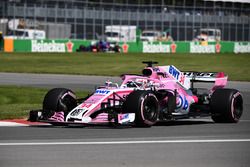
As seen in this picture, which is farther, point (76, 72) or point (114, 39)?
point (114, 39)

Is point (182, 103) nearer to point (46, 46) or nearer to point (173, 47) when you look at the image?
point (46, 46)

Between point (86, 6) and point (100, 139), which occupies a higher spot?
point (86, 6)

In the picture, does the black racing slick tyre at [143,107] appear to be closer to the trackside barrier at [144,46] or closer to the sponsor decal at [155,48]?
the trackside barrier at [144,46]

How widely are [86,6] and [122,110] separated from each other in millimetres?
57359

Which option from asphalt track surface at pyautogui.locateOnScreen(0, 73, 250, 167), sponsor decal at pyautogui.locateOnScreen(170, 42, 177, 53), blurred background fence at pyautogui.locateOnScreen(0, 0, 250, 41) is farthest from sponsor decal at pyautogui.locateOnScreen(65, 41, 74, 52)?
asphalt track surface at pyautogui.locateOnScreen(0, 73, 250, 167)

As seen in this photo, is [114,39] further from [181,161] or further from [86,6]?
[181,161]

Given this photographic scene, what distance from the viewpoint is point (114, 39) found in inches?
2958

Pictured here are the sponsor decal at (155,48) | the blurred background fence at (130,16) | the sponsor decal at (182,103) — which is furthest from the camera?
the blurred background fence at (130,16)

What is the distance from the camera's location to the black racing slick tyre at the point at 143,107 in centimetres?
1435

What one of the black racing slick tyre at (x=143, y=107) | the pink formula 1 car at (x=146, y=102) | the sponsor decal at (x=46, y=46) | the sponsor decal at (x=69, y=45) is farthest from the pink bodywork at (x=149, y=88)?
the sponsor decal at (x=69, y=45)

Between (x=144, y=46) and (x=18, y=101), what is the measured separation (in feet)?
154

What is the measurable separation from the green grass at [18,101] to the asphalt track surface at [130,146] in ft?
8.06

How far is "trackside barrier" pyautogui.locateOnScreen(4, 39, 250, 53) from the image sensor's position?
205ft

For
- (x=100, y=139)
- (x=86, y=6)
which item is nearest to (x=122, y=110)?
(x=100, y=139)
